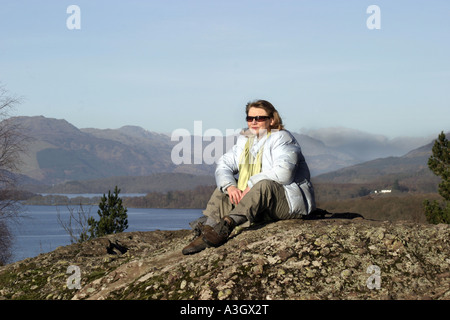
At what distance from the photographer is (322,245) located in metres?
6.93

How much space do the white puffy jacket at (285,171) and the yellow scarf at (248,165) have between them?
0.07 metres

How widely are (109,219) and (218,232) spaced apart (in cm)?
1367

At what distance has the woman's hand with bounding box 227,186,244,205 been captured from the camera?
7.42m

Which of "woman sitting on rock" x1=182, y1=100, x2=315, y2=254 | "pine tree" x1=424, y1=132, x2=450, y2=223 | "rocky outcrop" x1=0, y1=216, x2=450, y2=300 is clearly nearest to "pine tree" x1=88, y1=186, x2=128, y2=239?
"pine tree" x1=424, y1=132, x2=450, y2=223

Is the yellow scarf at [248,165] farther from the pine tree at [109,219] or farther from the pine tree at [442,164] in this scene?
the pine tree at [109,219]

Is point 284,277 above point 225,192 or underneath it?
underneath

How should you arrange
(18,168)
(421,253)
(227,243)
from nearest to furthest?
(421,253), (227,243), (18,168)

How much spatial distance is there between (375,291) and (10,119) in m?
28.0

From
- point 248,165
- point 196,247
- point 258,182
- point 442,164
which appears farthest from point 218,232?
point 442,164

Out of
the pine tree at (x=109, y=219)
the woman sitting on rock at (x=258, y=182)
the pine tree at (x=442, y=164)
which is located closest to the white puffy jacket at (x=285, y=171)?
the woman sitting on rock at (x=258, y=182)
